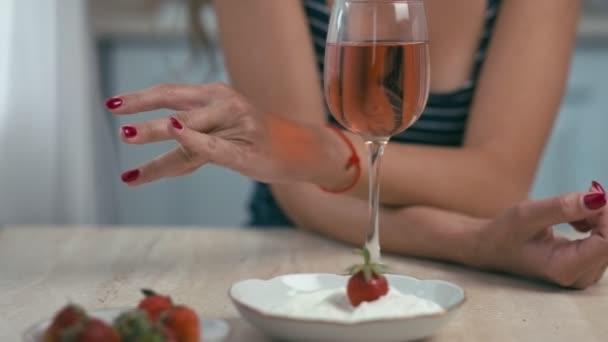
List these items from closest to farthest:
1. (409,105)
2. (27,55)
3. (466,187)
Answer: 1. (409,105)
2. (466,187)
3. (27,55)

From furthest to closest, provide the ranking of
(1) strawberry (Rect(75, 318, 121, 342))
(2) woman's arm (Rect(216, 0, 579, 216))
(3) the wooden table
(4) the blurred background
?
1. (4) the blurred background
2. (2) woman's arm (Rect(216, 0, 579, 216))
3. (3) the wooden table
4. (1) strawberry (Rect(75, 318, 121, 342))

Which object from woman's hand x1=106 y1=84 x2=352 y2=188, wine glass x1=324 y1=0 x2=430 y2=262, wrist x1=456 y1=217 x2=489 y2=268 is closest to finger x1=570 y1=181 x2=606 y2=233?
wrist x1=456 y1=217 x2=489 y2=268

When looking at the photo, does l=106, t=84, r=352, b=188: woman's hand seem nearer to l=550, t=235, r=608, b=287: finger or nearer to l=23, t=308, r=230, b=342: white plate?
l=23, t=308, r=230, b=342: white plate

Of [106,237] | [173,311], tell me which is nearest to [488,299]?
[173,311]

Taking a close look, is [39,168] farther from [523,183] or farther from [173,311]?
[173,311]

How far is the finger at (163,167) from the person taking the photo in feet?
3.32

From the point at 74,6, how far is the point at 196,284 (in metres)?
1.11

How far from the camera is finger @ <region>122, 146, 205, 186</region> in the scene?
1011 mm

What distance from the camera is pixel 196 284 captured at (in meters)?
1.07

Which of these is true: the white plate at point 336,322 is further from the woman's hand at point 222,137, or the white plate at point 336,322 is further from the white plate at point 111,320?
the woman's hand at point 222,137

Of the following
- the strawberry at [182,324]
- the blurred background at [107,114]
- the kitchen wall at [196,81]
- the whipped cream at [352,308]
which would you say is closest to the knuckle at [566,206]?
the whipped cream at [352,308]

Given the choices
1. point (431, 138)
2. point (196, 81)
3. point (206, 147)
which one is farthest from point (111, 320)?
point (196, 81)

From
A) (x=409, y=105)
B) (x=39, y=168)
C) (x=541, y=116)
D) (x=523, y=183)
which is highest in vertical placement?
(x=409, y=105)

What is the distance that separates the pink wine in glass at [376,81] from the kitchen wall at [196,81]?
1725 millimetres
